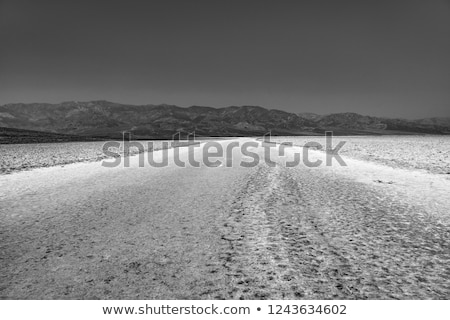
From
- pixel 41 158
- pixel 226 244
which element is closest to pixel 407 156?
pixel 226 244

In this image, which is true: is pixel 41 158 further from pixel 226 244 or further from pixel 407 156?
pixel 407 156

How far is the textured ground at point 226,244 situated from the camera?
3.71 m

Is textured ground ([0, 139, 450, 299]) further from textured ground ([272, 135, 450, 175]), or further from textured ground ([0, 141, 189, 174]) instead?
textured ground ([0, 141, 189, 174])

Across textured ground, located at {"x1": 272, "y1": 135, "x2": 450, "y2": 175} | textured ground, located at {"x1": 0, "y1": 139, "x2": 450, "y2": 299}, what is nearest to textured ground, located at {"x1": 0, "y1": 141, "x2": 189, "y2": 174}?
textured ground, located at {"x1": 0, "y1": 139, "x2": 450, "y2": 299}

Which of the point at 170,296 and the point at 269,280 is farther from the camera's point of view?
the point at 269,280

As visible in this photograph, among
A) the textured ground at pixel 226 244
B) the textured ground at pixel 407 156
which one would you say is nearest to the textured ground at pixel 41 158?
the textured ground at pixel 226 244

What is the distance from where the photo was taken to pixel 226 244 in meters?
5.26

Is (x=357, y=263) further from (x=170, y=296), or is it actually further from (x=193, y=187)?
(x=193, y=187)

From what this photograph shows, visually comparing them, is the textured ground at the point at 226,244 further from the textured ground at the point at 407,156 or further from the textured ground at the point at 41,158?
the textured ground at the point at 41,158
